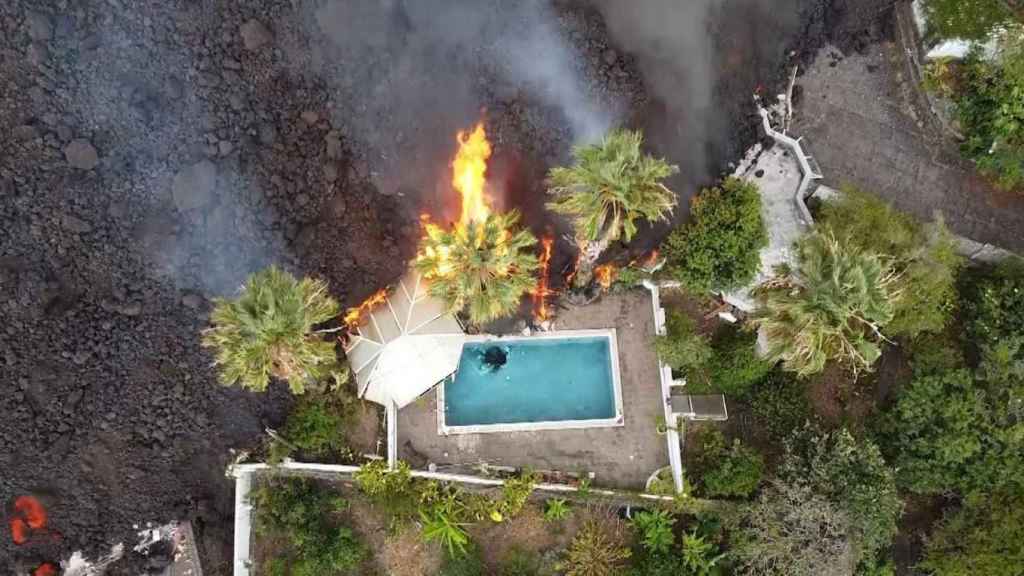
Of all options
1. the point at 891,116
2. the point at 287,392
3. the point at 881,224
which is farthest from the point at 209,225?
the point at 891,116

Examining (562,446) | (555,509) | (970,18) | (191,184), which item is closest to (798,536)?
(555,509)

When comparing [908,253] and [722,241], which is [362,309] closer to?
[722,241]

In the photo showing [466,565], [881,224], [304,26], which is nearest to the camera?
[881,224]

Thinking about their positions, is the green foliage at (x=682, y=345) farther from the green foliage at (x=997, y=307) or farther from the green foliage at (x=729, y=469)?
the green foliage at (x=997, y=307)

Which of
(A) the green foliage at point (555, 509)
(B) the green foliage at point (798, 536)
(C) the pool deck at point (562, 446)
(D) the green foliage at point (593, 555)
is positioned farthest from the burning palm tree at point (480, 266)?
(B) the green foliage at point (798, 536)

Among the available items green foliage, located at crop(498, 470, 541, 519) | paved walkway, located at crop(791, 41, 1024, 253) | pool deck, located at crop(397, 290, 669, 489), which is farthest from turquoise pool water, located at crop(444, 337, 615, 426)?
paved walkway, located at crop(791, 41, 1024, 253)

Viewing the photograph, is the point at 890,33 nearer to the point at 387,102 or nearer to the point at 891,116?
the point at 891,116
